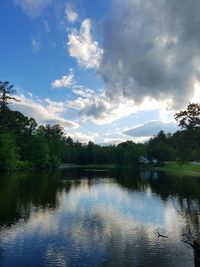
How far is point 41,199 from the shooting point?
51.5 meters

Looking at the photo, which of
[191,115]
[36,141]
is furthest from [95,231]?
[36,141]

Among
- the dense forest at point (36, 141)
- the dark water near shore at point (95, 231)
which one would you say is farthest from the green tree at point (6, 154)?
the dark water near shore at point (95, 231)

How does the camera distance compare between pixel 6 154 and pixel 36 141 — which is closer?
pixel 6 154

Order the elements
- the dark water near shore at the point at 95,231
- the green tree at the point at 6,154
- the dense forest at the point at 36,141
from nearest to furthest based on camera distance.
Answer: the dark water near shore at the point at 95,231 → the dense forest at the point at 36,141 → the green tree at the point at 6,154

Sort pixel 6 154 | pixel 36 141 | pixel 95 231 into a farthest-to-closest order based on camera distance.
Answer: pixel 36 141 < pixel 6 154 < pixel 95 231

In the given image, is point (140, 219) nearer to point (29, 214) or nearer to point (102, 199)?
point (29, 214)

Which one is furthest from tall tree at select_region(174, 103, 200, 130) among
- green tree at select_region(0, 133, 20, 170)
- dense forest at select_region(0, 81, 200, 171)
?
green tree at select_region(0, 133, 20, 170)

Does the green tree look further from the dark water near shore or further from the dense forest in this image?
the dark water near shore

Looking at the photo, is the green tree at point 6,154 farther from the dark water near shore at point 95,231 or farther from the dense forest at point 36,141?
the dark water near shore at point 95,231

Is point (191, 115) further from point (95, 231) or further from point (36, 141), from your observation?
point (36, 141)

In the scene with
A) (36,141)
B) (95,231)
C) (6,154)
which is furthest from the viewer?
(36,141)

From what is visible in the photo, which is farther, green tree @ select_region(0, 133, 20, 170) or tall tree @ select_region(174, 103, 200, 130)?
green tree @ select_region(0, 133, 20, 170)

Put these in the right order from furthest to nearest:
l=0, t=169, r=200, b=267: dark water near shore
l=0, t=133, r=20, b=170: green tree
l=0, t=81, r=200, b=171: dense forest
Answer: l=0, t=133, r=20, b=170: green tree, l=0, t=81, r=200, b=171: dense forest, l=0, t=169, r=200, b=267: dark water near shore

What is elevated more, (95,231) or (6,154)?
(6,154)
